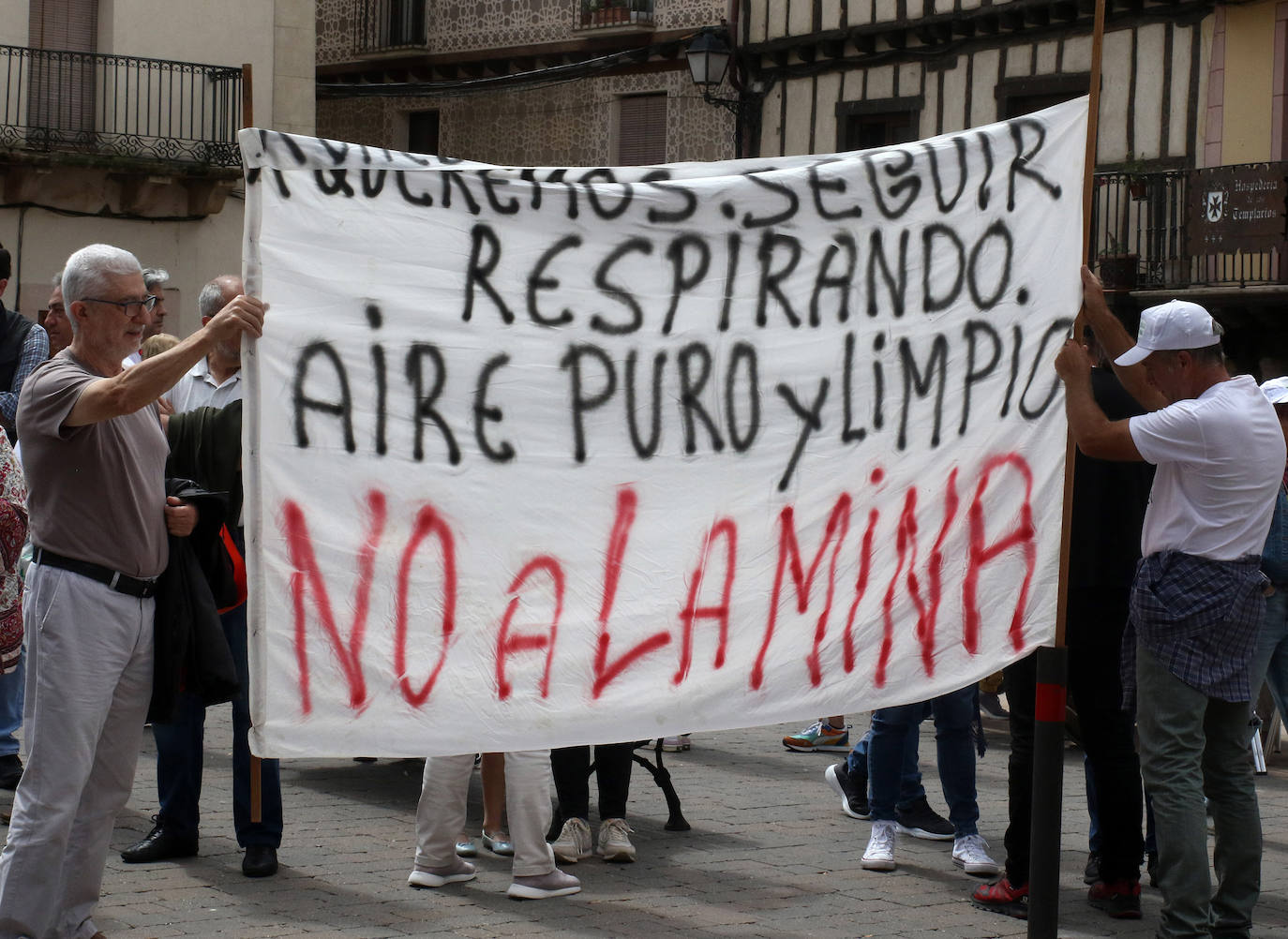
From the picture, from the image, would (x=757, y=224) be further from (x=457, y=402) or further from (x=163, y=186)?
(x=163, y=186)

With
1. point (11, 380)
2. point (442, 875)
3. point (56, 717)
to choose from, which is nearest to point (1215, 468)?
point (442, 875)

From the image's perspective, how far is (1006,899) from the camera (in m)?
5.79

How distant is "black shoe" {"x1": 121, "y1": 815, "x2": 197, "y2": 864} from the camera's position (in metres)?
6.09

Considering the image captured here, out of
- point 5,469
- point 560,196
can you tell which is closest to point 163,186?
point 5,469

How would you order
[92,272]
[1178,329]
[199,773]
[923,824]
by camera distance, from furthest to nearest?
1. [923,824]
2. [199,773]
3. [1178,329]
4. [92,272]

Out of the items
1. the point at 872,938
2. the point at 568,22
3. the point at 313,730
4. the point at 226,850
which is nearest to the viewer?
the point at 313,730

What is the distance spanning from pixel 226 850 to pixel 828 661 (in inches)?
94.7

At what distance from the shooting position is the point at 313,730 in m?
4.61

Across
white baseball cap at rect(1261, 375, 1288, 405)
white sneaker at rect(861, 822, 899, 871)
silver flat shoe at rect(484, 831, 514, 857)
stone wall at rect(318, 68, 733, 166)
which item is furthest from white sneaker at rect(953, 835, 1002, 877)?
stone wall at rect(318, 68, 733, 166)

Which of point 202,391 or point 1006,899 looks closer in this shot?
point 1006,899

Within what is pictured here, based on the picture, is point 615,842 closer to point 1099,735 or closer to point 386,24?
point 1099,735

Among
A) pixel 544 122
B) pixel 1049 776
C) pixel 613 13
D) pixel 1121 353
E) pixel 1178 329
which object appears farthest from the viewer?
pixel 544 122

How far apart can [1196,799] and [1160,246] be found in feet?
55.6

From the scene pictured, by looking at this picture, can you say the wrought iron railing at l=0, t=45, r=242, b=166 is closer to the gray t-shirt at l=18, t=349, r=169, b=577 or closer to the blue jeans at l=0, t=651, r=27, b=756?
the blue jeans at l=0, t=651, r=27, b=756
